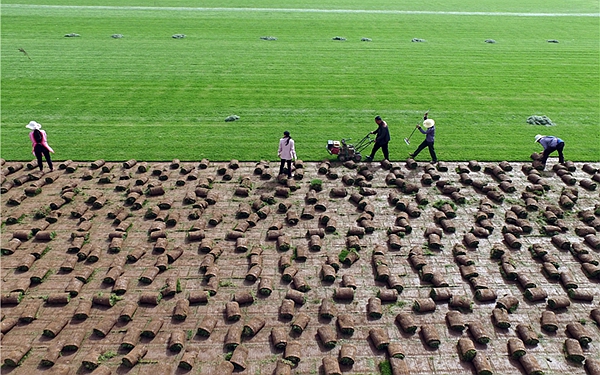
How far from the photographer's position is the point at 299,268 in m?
12.4

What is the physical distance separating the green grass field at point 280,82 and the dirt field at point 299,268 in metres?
2.18

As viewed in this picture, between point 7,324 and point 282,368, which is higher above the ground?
point 282,368

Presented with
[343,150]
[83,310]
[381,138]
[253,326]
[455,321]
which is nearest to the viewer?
[253,326]

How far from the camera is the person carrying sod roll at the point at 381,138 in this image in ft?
55.5

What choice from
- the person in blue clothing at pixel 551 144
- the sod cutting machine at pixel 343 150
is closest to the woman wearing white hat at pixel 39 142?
the sod cutting machine at pixel 343 150

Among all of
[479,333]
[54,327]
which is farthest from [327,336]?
[54,327]

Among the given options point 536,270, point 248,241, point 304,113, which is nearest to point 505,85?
point 304,113

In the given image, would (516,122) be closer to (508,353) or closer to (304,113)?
(304,113)

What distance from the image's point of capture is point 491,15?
48312 mm

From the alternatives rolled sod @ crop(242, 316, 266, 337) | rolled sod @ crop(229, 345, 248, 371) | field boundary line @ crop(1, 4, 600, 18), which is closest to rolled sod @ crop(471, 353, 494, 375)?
rolled sod @ crop(242, 316, 266, 337)

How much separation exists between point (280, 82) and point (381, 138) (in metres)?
11.1

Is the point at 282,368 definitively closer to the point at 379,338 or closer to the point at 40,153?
the point at 379,338

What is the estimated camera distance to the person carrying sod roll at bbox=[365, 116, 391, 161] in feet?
55.5

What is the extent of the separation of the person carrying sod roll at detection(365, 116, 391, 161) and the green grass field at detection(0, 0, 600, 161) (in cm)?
88
